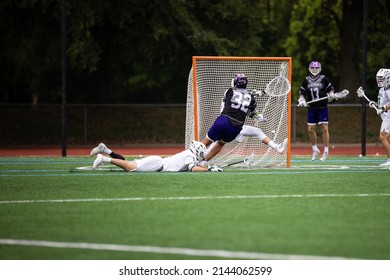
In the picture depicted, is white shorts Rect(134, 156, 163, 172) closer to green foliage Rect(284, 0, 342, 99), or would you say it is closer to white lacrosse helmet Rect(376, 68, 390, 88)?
white lacrosse helmet Rect(376, 68, 390, 88)

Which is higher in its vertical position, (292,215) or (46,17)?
(46,17)

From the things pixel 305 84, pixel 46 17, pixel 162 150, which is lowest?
pixel 162 150

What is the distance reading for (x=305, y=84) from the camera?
1686cm

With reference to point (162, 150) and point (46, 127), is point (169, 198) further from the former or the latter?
point (46, 127)

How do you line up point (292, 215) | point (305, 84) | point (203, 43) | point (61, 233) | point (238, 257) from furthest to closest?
point (203, 43) → point (305, 84) → point (292, 215) → point (61, 233) → point (238, 257)

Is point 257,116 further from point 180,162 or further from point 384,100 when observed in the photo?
point 384,100

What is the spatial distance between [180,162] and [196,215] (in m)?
4.58

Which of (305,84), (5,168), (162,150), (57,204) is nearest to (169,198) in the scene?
(57,204)

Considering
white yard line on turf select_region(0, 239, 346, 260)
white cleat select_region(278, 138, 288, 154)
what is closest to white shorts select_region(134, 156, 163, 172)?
white cleat select_region(278, 138, 288, 154)

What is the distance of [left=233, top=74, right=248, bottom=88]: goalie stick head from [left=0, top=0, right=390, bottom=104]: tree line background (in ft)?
38.7

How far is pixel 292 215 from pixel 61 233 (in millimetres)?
2392

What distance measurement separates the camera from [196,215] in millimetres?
8672

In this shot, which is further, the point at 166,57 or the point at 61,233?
the point at 166,57

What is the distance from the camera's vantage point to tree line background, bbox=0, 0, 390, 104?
2616 cm
